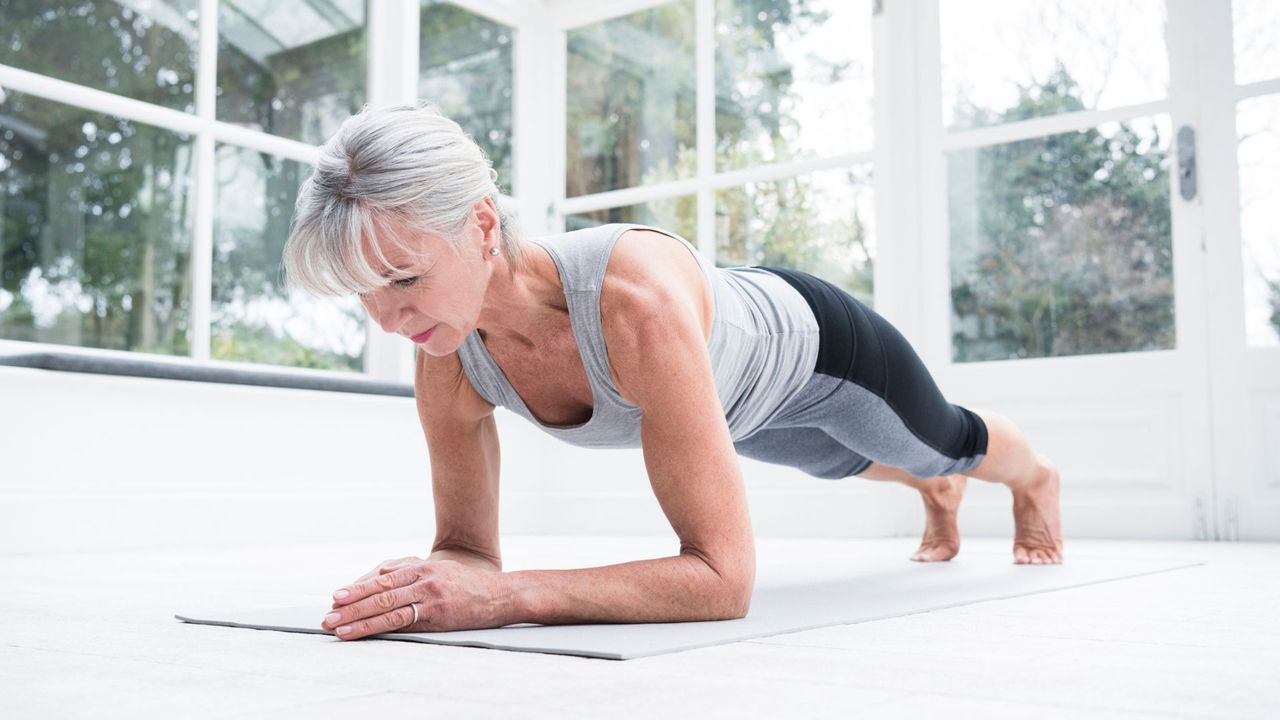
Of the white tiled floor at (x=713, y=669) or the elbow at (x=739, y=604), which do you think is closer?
the white tiled floor at (x=713, y=669)

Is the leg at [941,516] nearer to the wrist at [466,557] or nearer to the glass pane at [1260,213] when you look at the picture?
the wrist at [466,557]

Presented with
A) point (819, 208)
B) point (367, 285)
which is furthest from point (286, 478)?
point (367, 285)

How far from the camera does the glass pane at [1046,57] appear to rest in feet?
14.1

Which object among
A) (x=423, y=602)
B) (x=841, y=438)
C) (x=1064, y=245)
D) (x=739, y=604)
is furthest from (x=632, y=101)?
(x=423, y=602)

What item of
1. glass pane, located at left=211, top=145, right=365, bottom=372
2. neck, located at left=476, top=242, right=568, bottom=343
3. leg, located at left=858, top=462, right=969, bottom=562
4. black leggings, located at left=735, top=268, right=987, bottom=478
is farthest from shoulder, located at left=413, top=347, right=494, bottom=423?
glass pane, located at left=211, top=145, right=365, bottom=372

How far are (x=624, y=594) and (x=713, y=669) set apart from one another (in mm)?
336

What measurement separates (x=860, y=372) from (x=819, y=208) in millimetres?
2762

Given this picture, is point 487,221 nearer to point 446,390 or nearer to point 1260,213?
point 446,390

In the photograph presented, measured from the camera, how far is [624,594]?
1.56m

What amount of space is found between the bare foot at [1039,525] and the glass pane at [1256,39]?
2.09 metres

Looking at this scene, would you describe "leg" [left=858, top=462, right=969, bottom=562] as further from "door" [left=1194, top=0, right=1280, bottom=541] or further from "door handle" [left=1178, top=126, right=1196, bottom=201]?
"door handle" [left=1178, top=126, right=1196, bottom=201]

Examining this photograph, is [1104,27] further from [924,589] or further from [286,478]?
[286,478]

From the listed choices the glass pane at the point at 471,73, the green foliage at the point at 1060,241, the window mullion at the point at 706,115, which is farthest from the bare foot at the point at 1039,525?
the glass pane at the point at 471,73

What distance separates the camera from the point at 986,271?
4.56 m
